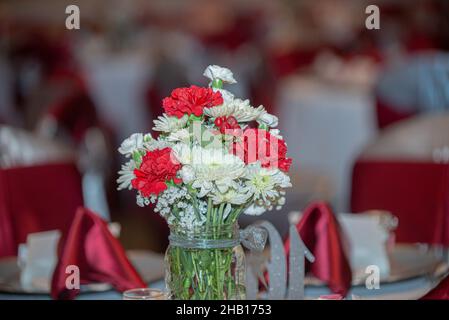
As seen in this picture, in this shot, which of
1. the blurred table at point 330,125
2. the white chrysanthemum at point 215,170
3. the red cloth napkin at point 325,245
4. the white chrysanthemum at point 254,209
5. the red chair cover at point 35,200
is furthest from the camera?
the blurred table at point 330,125

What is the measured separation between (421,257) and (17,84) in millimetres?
6232

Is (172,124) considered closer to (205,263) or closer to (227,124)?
(227,124)

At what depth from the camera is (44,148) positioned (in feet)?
8.84

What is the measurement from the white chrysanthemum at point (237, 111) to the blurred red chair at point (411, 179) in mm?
949

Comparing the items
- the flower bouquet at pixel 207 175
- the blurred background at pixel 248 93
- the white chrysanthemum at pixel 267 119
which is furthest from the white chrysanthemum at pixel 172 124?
the blurred background at pixel 248 93

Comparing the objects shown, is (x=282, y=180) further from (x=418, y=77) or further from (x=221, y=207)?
(x=418, y=77)

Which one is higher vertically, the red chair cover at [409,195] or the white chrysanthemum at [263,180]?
the white chrysanthemum at [263,180]

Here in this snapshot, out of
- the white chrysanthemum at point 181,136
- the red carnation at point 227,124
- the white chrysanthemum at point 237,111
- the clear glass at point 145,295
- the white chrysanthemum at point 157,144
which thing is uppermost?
the white chrysanthemum at point 237,111

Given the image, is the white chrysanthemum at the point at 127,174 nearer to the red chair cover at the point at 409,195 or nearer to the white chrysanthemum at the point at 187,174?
the white chrysanthemum at the point at 187,174

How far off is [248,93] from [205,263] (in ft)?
12.0

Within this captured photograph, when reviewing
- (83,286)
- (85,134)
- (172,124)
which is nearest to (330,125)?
Result: (85,134)

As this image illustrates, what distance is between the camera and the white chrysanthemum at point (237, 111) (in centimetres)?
136

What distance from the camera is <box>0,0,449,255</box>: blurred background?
246 centimetres

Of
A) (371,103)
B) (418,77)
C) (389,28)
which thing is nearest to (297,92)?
(371,103)
